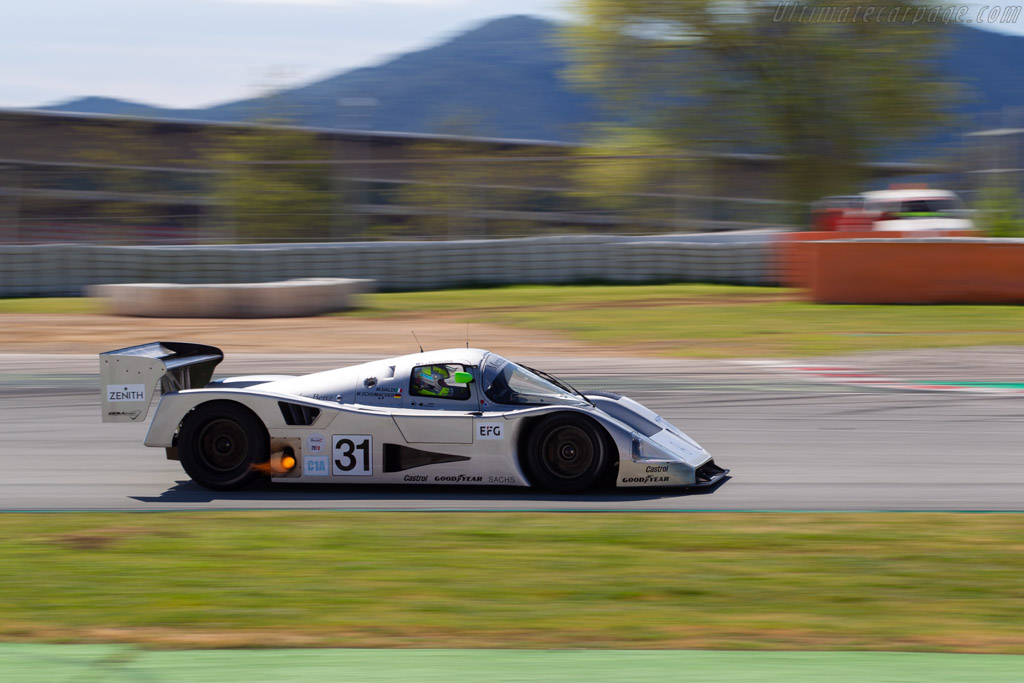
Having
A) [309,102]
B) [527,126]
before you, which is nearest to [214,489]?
[309,102]

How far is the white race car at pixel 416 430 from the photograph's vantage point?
6.60 metres

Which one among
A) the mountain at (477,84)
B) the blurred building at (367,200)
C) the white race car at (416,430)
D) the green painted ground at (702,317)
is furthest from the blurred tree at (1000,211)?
the mountain at (477,84)

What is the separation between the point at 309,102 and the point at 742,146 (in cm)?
928

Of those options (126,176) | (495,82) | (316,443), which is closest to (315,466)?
(316,443)

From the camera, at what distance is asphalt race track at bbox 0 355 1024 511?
6656mm

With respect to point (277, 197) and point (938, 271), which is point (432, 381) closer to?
point (938, 271)

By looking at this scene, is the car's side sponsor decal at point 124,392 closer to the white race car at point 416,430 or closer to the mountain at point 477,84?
the white race car at point 416,430

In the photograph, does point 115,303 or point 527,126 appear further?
point 527,126

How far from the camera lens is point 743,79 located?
76.4 feet

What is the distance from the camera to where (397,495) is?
6828 mm

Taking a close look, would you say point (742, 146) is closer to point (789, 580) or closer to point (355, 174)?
point (355, 174)

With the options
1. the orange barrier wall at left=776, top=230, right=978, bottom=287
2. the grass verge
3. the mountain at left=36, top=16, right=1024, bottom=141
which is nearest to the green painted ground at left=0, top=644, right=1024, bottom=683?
the grass verge

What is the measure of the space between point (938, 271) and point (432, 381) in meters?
11.6

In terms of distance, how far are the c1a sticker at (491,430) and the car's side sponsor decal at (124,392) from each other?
218 cm
